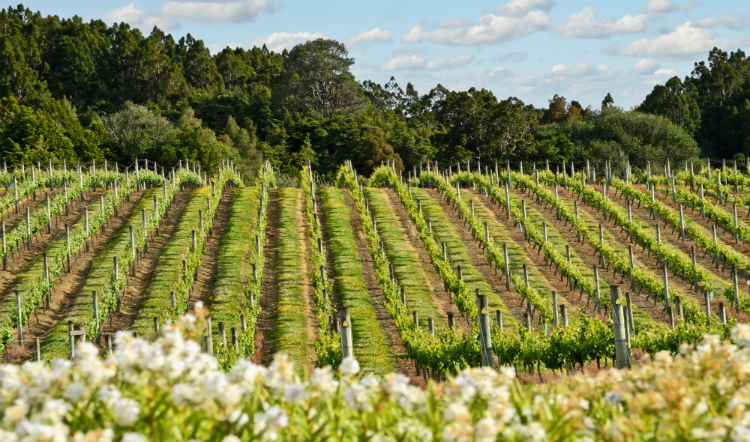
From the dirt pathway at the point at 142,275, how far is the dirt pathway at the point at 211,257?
1.45 m

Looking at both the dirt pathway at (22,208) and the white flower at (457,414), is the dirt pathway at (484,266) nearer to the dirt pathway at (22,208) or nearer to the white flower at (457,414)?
the dirt pathway at (22,208)

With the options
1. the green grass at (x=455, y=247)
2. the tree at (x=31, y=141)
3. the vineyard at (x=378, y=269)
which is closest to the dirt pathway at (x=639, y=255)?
the vineyard at (x=378, y=269)

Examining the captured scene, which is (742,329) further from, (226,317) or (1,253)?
(1,253)

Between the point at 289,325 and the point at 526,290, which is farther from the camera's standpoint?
the point at 526,290

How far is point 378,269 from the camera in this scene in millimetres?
29453

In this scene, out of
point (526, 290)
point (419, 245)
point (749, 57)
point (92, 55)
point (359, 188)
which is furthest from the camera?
point (92, 55)

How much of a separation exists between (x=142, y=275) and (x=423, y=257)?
390 inches

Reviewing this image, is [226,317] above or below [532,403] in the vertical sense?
below

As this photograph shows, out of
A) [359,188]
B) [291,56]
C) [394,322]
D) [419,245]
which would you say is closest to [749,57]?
[291,56]

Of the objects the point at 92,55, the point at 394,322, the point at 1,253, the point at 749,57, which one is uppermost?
the point at 92,55

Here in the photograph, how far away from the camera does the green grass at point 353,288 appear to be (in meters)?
21.1

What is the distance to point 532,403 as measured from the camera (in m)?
5.77

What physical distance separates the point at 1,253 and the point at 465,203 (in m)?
19.6

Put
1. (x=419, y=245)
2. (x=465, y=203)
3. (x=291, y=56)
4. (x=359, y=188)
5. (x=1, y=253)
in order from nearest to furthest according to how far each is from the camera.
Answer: (x=1, y=253), (x=419, y=245), (x=465, y=203), (x=359, y=188), (x=291, y=56)
